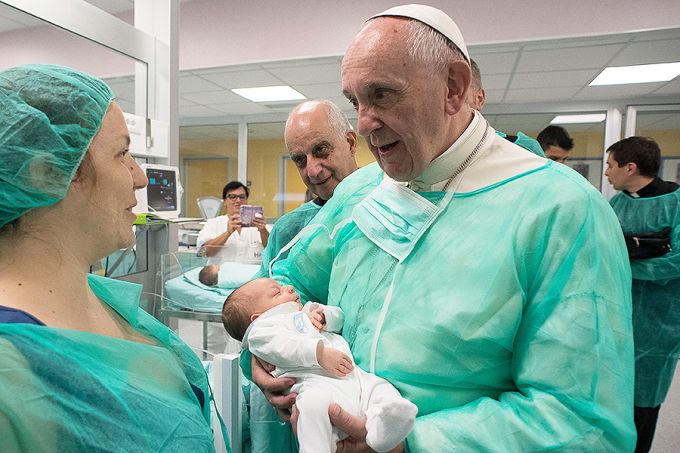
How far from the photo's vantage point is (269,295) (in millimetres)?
1207

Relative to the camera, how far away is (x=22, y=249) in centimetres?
71

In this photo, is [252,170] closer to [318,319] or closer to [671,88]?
[671,88]

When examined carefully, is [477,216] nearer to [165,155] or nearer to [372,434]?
[372,434]

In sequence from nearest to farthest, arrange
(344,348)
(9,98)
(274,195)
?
1. (9,98)
2. (344,348)
3. (274,195)

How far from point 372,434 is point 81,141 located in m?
0.71

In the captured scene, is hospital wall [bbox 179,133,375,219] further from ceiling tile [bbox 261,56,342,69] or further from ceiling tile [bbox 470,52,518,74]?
ceiling tile [bbox 470,52,518,74]

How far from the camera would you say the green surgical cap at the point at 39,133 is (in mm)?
669

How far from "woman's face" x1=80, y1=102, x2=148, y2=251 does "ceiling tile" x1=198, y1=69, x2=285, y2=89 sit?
3961mm

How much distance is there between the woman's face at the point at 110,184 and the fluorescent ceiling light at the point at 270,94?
4.63m

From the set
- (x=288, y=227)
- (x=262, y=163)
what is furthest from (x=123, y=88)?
(x=288, y=227)

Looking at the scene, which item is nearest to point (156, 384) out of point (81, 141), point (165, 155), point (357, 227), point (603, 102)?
point (81, 141)

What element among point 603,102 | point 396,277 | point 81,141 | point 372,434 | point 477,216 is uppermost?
point 603,102

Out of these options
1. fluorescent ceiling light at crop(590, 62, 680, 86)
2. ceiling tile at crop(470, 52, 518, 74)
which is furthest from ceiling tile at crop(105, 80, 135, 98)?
fluorescent ceiling light at crop(590, 62, 680, 86)

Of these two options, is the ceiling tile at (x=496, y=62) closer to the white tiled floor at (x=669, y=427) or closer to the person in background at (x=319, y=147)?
the person in background at (x=319, y=147)
